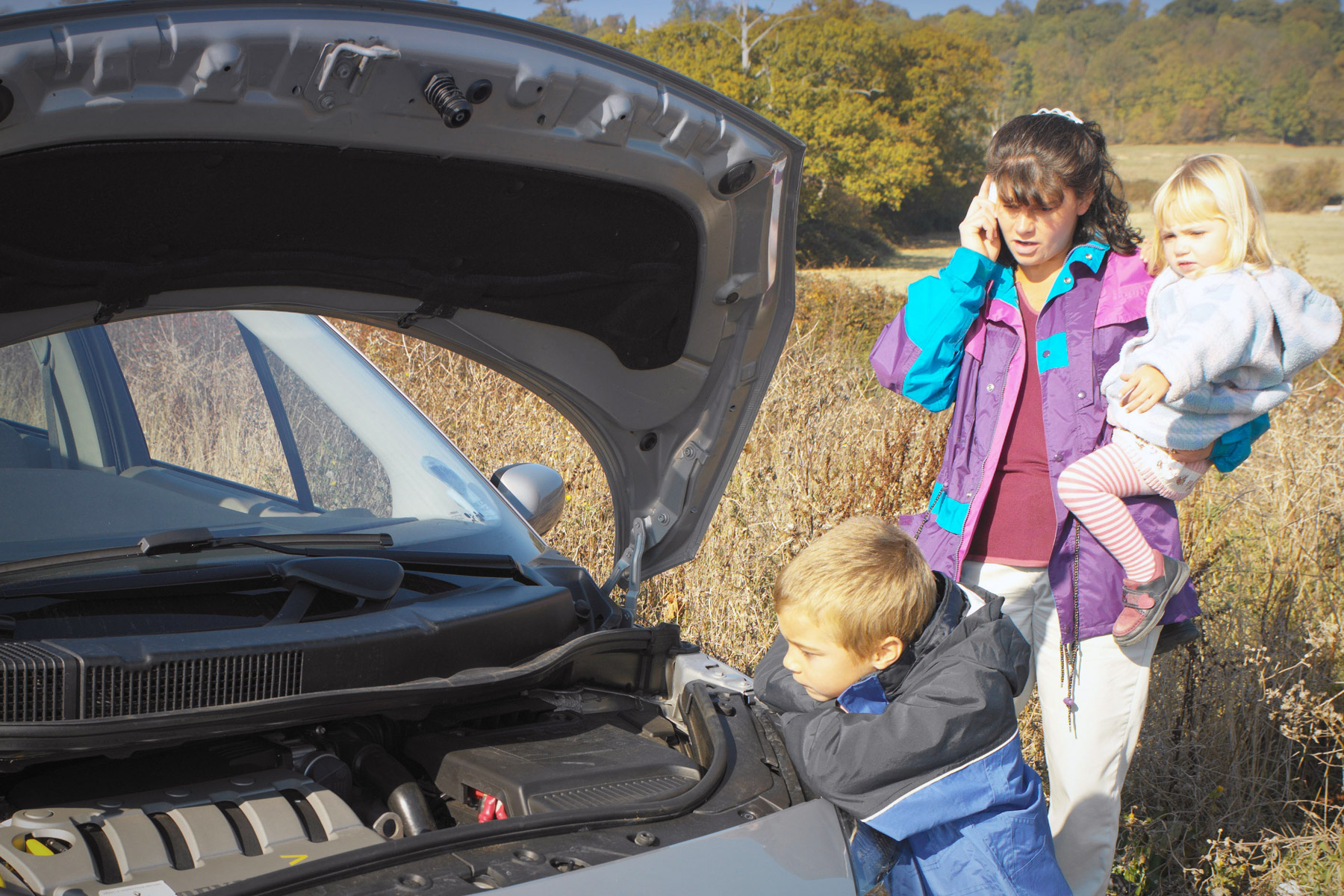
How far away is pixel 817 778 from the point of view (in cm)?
170

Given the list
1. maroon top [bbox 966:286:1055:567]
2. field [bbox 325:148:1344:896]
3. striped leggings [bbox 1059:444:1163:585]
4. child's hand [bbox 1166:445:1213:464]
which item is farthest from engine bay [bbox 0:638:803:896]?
field [bbox 325:148:1344:896]

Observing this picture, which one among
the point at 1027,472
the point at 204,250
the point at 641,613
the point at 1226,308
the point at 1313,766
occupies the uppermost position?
the point at 204,250

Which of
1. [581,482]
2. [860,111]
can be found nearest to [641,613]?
[581,482]

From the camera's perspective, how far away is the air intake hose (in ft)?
5.40

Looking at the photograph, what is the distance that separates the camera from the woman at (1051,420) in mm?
2414

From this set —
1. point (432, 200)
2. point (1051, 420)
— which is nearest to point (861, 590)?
point (1051, 420)

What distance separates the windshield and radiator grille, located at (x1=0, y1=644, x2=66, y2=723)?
0.35 meters

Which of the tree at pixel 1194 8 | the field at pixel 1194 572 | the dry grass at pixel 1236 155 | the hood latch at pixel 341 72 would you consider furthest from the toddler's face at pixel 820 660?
the tree at pixel 1194 8

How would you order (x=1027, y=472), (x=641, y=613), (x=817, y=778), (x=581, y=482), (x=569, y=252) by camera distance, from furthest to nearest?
(x=581, y=482), (x=641, y=613), (x=1027, y=472), (x=569, y=252), (x=817, y=778)

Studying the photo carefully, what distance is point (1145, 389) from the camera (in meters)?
2.19

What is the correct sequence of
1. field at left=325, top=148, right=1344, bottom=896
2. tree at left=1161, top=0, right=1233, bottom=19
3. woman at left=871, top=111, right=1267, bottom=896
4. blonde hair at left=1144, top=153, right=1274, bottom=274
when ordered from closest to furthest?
blonde hair at left=1144, top=153, right=1274, bottom=274, woman at left=871, top=111, right=1267, bottom=896, field at left=325, top=148, right=1344, bottom=896, tree at left=1161, top=0, right=1233, bottom=19

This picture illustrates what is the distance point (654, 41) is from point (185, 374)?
40148 millimetres

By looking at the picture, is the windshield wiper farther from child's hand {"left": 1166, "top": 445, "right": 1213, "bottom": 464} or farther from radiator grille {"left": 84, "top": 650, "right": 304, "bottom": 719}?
child's hand {"left": 1166, "top": 445, "right": 1213, "bottom": 464}

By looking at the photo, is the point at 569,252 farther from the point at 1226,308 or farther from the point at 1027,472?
the point at 1226,308
